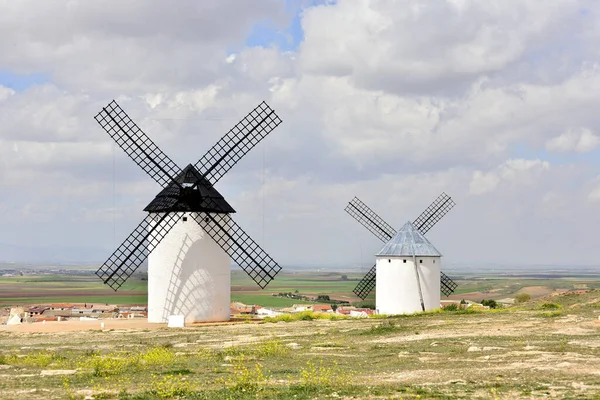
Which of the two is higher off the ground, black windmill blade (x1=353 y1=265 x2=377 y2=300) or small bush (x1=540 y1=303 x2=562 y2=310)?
black windmill blade (x1=353 y1=265 x2=377 y2=300)

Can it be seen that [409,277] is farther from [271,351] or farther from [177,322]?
[271,351]

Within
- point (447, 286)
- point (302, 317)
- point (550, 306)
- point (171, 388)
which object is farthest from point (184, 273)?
point (171, 388)

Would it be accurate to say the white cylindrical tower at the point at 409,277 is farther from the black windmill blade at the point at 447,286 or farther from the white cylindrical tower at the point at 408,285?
the black windmill blade at the point at 447,286

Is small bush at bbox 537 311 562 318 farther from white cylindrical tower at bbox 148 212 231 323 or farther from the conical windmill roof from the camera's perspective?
white cylindrical tower at bbox 148 212 231 323

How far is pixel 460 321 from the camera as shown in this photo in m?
29.6

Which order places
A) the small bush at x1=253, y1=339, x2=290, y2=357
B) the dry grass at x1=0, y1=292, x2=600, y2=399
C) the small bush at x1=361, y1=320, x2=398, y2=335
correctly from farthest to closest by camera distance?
the small bush at x1=361, y1=320, x2=398, y2=335 → the small bush at x1=253, y1=339, x2=290, y2=357 → the dry grass at x1=0, y1=292, x2=600, y2=399

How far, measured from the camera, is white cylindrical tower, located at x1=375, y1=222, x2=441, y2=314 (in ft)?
126

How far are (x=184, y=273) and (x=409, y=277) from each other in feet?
38.6

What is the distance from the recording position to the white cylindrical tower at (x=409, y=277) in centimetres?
3847

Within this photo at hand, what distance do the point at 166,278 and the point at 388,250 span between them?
39.1 feet

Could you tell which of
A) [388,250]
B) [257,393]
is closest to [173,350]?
[257,393]

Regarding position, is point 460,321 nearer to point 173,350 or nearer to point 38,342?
point 173,350

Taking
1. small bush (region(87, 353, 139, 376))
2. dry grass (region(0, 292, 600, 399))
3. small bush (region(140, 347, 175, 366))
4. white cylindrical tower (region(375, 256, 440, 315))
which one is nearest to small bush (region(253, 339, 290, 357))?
dry grass (region(0, 292, 600, 399))

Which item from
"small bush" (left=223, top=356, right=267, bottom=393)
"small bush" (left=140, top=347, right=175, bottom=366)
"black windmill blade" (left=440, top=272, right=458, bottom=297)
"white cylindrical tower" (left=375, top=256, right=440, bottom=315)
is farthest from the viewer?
"black windmill blade" (left=440, top=272, right=458, bottom=297)
